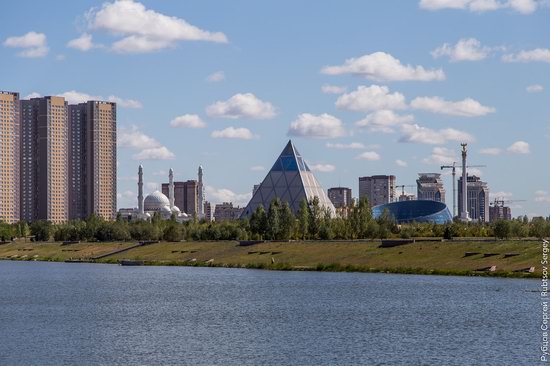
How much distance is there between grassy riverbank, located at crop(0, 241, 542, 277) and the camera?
94.4m

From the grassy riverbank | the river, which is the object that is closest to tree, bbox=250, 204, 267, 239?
the grassy riverbank

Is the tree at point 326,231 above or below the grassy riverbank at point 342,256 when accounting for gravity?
above

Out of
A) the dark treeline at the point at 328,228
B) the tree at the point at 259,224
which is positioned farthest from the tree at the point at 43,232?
the tree at the point at 259,224

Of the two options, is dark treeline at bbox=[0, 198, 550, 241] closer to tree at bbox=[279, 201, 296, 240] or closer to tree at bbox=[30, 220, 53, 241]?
tree at bbox=[279, 201, 296, 240]

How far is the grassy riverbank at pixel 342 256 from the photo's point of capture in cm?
9444

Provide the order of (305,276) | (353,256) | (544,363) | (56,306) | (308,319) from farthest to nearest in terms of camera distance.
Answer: (353,256) → (305,276) → (56,306) → (308,319) → (544,363)

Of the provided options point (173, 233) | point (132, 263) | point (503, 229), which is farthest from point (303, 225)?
point (503, 229)

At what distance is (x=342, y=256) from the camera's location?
112375 mm

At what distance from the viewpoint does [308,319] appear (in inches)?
2367

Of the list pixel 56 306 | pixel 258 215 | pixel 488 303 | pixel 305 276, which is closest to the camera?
pixel 488 303

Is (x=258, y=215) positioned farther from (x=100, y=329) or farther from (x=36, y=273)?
(x=100, y=329)

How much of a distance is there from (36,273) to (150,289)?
33.7 m

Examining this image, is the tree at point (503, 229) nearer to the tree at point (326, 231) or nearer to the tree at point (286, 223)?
the tree at point (326, 231)

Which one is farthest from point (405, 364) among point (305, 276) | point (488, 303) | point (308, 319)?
point (305, 276)
